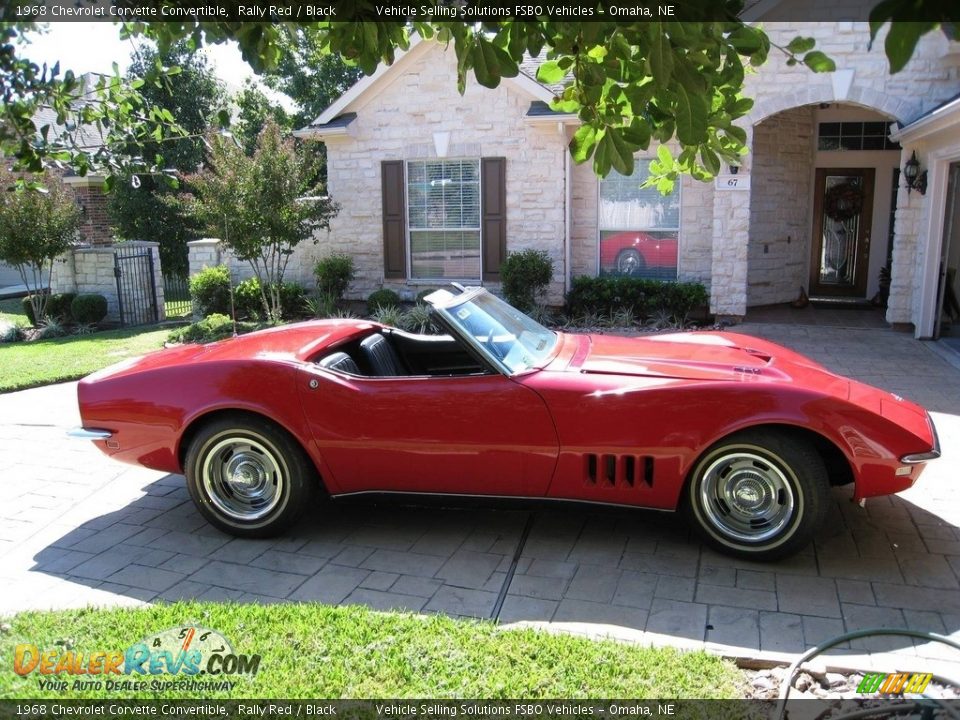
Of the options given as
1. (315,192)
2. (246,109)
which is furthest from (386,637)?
(246,109)

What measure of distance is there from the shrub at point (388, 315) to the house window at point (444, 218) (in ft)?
3.65

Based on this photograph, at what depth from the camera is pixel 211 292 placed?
13.9 metres

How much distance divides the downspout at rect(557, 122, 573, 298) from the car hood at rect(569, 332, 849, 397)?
778 centimetres

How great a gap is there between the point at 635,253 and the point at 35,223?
10514 mm

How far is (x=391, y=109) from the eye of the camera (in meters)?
13.5

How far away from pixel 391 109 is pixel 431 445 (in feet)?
34.3

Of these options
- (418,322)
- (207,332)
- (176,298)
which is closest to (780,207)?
(418,322)

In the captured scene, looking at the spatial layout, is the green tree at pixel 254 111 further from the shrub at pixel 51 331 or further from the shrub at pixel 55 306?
the shrub at pixel 51 331

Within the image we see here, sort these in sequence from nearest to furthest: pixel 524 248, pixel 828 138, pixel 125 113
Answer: pixel 125 113 < pixel 524 248 < pixel 828 138

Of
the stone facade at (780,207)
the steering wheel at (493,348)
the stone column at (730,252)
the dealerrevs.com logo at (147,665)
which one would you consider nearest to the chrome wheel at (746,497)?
the steering wheel at (493,348)

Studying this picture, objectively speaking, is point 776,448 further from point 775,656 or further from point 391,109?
point 391,109

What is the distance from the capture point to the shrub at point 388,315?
12.2 m

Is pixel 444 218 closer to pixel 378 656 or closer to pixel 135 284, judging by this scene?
pixel 135 284

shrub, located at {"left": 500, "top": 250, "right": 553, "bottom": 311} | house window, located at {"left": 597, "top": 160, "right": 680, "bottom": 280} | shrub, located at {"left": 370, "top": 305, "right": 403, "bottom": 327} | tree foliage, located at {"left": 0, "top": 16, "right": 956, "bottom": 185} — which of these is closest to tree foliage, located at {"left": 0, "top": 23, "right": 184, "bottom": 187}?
tree foliage, located at {"left": 0, "top": 16, "right": 956, "bottom": 185}
